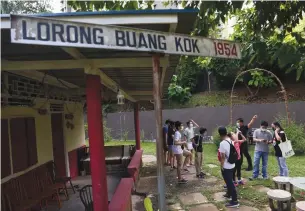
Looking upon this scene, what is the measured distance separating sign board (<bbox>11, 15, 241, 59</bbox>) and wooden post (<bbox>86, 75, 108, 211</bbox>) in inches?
68.8

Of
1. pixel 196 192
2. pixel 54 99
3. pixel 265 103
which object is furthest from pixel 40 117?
pixel 265 103

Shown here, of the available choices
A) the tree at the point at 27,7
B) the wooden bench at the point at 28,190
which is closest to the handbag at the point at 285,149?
the wooden bench at the point at 28,190

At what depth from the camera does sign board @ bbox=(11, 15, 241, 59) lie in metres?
2.11

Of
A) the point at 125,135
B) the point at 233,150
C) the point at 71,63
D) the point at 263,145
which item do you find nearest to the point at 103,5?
the point at 71,63

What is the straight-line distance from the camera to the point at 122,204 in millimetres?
4879

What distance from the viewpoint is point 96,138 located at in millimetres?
4098

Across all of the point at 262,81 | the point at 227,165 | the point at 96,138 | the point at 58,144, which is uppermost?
the point at 262,81

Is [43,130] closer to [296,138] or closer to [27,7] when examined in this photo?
[296,138]

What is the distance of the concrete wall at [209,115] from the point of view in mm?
18561

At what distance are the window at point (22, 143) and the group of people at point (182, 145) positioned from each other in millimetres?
3749

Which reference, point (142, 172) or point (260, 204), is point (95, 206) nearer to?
point (260, 204)

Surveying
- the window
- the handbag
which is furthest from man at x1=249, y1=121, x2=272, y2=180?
the window

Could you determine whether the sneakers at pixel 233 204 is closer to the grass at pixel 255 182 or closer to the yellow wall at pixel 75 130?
the grass at pixel 255 182

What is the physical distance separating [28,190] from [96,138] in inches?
113
